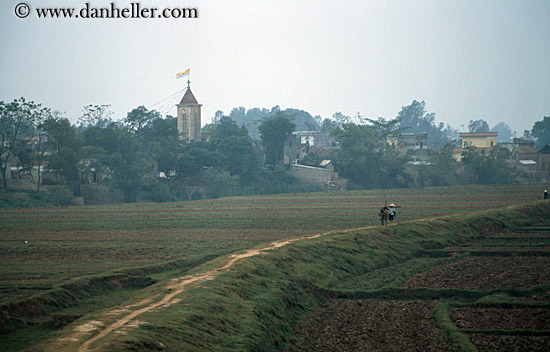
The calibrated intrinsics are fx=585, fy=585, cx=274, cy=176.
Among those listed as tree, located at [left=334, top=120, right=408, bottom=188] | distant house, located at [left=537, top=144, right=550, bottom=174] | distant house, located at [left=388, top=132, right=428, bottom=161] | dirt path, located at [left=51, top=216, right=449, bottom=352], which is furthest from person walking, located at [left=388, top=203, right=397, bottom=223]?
distant house, located at [left=388, top=132, right=428, bottom=161]

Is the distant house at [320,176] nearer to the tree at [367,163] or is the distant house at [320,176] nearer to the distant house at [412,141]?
the tree at [367,163]

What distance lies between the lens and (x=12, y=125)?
68.2m

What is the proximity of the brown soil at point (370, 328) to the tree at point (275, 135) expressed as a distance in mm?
72933

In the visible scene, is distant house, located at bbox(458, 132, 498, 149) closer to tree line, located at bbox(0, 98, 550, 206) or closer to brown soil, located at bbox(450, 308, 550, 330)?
tree line, located at bbox(0, 98, 550, 206)

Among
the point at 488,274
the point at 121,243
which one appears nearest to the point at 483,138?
the point at 121,243

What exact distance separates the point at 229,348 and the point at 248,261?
8138mm

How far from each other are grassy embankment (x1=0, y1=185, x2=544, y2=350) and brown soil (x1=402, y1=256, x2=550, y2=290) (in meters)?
3.32

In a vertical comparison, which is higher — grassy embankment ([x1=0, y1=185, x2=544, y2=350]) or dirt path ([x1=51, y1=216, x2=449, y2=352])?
dirt path ([x1=51, y1=216, x2=449, y2=352])

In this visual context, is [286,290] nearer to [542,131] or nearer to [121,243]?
[121,243]

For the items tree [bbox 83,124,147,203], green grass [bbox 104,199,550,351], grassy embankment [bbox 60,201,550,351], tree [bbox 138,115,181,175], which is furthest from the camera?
tree [bbox 138,115,181,175]

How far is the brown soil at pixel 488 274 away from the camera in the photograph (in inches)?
830

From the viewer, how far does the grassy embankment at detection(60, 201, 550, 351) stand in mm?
13656

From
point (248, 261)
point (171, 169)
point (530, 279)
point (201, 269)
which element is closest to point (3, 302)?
point (201, 269)

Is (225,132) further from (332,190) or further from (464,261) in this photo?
(464,261)
